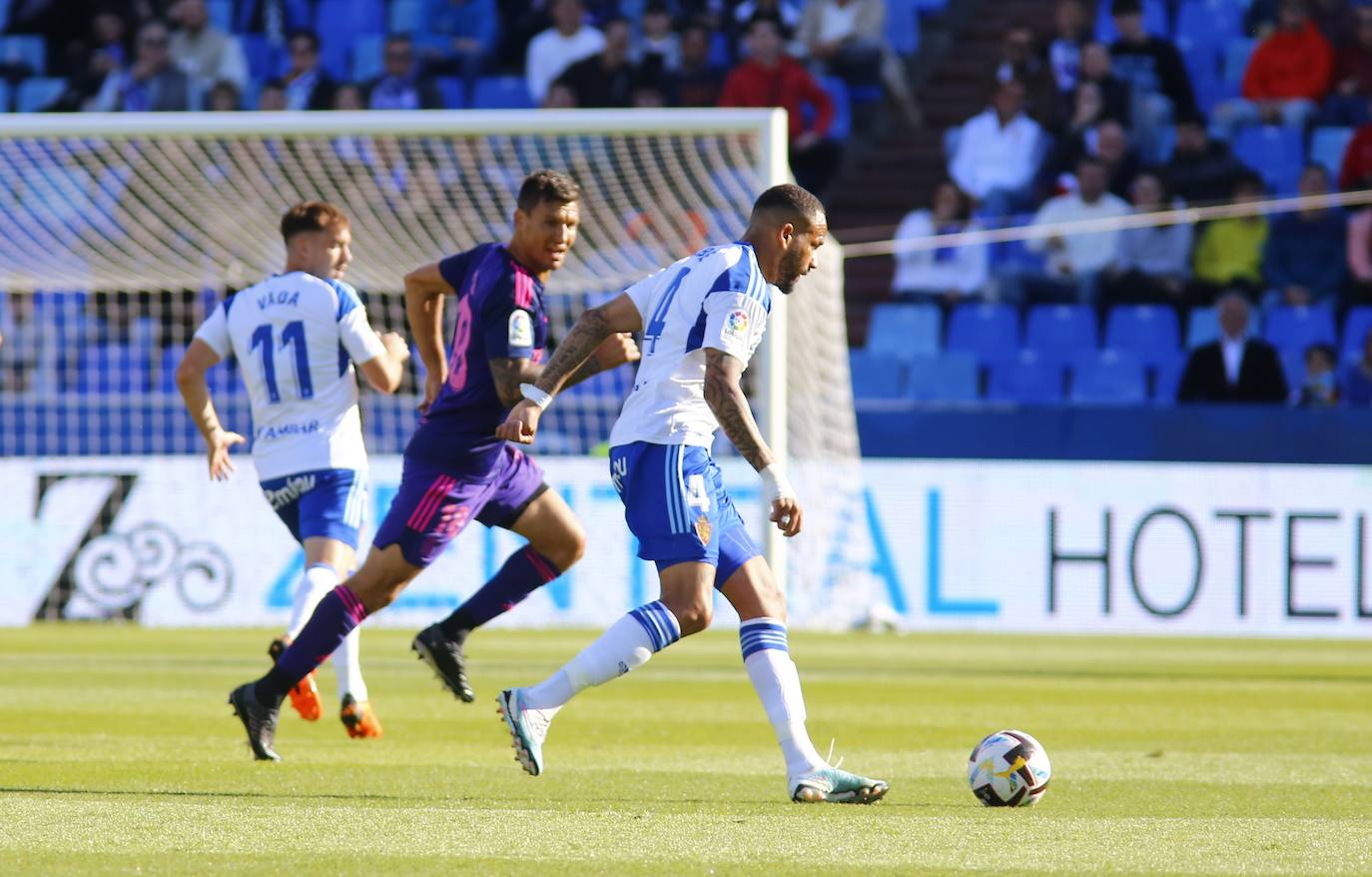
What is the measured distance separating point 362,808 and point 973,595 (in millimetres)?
9783

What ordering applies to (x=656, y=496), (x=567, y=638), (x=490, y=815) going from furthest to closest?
(x=567, y=638), (x=656, y=496), (x=490, y=815)

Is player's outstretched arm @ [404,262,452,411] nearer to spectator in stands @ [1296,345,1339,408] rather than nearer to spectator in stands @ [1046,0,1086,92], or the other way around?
spectator in stands @ [1296,345,1339,408]

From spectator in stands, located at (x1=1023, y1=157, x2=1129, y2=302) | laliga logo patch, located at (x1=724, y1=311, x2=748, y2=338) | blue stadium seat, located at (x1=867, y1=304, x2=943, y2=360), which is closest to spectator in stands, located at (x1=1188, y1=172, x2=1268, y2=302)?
spectator in stands, located at (x1=1023, y1=157, x2=1129, y2=302)

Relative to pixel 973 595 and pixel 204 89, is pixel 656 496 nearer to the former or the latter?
pixel 973 595

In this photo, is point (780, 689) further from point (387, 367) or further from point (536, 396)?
point (387, 367)

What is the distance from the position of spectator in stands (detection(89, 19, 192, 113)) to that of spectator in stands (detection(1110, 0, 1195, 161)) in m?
9.05

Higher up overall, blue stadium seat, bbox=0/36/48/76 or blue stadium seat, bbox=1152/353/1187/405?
blue stadium seat, bbox=0/36/48/76

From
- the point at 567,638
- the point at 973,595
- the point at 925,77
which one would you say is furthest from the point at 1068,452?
the point at 925,77

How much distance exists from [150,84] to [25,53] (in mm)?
2165

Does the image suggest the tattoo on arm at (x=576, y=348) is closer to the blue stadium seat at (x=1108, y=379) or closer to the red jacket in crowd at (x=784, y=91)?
the blue stadium seat at (x=1108, y=379)

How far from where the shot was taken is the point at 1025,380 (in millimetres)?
16844

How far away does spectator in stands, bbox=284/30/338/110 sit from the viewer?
19219 millimetres

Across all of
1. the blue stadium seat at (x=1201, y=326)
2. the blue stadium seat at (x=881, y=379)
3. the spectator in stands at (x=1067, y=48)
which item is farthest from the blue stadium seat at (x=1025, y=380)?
the spectator in stands at (x=1067, y=48)

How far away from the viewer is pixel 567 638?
1379 centimetres
